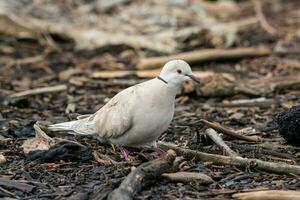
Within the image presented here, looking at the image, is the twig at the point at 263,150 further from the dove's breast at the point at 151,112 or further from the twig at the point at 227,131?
the dove's breast at the point at 151,112

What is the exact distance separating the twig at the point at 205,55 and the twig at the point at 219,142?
4.58 meters

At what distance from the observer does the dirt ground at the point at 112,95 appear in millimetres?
5125

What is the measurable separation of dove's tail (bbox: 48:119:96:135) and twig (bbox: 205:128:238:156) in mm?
1045

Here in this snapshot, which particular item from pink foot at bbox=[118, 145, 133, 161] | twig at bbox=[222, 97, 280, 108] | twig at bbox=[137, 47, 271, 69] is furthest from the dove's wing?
twig at bbox=[137, 47, 271, 69]

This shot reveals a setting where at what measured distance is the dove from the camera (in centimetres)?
557

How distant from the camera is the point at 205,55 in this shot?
428 inches

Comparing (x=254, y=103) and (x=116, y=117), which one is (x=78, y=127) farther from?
(x=254, y=103)

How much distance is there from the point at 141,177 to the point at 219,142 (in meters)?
1.19

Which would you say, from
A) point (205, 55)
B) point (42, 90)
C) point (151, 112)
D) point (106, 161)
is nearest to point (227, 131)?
point (151, 112)

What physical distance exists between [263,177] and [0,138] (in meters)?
2.68

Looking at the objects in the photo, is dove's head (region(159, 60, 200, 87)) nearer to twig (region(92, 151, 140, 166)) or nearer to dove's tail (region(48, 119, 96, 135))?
twig (region(92, 151, 140, 166))

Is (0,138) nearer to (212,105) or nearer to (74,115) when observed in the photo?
(74,115)

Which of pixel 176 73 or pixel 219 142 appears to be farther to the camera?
pixel 219 142

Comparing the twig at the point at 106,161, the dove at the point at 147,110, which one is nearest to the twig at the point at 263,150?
the dove at the point at 147,110
